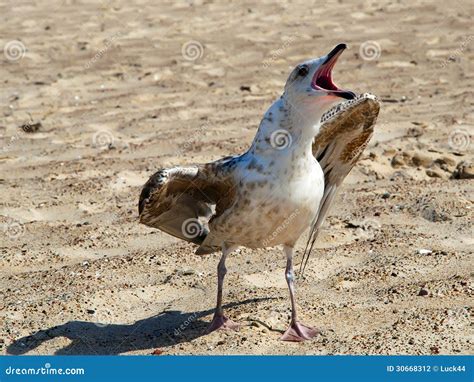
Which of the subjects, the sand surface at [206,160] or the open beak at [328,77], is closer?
the open beak at [328,77]

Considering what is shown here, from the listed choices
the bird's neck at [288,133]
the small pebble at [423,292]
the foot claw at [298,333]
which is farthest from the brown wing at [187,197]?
the small pebble at [423,292]

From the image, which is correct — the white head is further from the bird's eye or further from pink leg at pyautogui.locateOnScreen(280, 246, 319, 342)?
pink leg at pyautogui.locateOnScreen(280, 246, 319, 342)

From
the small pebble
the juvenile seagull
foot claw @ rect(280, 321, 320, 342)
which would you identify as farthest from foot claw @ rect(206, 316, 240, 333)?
the small pebble

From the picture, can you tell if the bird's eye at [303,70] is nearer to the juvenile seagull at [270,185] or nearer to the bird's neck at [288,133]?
the juvenile seagull at [270,185]

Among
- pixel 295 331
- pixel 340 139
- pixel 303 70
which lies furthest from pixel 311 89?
pixel 295 331

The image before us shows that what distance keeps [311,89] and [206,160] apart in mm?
3451

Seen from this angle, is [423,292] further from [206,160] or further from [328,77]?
[206,160]

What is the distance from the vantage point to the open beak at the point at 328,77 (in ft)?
16.3

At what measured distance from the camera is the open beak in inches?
196

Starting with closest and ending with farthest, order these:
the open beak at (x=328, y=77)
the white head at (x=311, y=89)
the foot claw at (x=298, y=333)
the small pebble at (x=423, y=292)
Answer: the open beak at (x=328, y=77)
the white head at (x=311, y=89)
the foot claw at (x=298, y=333)
the small pebble at (x=423, y=292)

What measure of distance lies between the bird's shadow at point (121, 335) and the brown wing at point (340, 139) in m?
0.96

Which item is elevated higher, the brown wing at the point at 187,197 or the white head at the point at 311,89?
the white head at the point at 311,89

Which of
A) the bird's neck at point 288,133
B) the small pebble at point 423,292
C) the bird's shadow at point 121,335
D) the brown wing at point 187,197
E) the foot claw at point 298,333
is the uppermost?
the bird's neck at point 288,133

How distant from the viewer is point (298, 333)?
17.5ft
